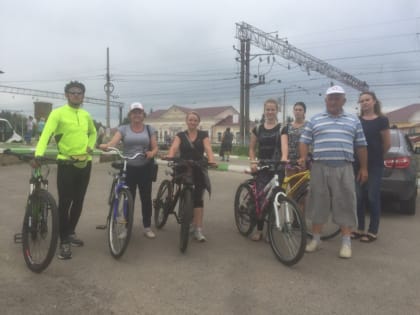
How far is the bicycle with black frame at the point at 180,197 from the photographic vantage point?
4.41 metres

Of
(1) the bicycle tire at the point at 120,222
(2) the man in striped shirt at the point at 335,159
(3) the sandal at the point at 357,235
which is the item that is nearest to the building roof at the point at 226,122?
(3) the sandal at the point at 357,235

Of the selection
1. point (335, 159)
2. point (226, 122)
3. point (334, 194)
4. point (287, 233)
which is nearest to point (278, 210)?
point (287, 233)

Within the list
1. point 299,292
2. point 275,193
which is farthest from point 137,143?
point 299,292

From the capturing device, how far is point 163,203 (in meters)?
5.48

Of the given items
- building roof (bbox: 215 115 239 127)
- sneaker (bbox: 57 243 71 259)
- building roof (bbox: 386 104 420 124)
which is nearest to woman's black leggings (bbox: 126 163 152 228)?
sneaker (bbox: 57 243 71 259)

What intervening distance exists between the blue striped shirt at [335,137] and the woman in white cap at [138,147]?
199cm

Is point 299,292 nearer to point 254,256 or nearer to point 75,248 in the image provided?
point 254,256

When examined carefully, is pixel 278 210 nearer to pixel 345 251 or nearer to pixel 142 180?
pixel 345 251

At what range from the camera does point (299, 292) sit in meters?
3.44

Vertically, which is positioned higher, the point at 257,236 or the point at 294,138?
the point at 294,138

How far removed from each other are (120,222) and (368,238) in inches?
123

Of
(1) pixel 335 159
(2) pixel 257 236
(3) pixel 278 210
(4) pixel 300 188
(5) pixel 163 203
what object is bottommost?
(2) pixel 257 236

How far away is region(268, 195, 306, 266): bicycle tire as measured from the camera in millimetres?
3893

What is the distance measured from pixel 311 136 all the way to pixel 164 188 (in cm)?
213
